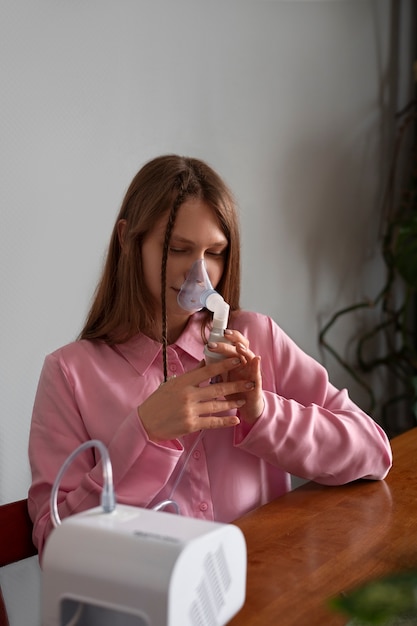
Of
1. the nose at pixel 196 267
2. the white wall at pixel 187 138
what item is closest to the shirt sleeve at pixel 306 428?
the nose at pixel 196 267

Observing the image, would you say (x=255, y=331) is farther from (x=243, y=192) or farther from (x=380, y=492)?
(x=243, y=192)

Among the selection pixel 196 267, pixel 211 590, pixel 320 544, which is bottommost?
pixel 320 544

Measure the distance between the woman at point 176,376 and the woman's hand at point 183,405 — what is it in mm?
32

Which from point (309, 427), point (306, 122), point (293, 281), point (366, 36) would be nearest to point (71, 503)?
point (309, 427)

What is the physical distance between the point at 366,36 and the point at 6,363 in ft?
6.09

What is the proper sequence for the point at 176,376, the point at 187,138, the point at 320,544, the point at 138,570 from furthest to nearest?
the point at 187,138, the point at 176,376, the point at 320,544, the point at 138,570

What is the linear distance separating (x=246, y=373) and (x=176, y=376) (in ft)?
0.36

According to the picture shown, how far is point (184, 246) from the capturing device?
1450mm

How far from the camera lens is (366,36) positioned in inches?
120

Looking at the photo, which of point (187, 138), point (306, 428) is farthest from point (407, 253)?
point (306, 428)

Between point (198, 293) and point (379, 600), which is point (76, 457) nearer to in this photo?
point (198, 293)

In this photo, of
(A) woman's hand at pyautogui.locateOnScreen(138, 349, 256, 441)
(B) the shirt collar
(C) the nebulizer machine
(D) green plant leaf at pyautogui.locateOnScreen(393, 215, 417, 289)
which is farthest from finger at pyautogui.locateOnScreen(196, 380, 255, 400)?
(D) green plant leaf at pyautogui.locateOnScreen(393, 215, 417, 289)

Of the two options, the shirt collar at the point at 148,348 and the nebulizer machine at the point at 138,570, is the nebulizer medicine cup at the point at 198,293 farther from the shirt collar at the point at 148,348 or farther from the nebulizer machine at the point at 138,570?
the nebulizer machine at the point at 138,570

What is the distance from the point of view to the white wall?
190 cm
